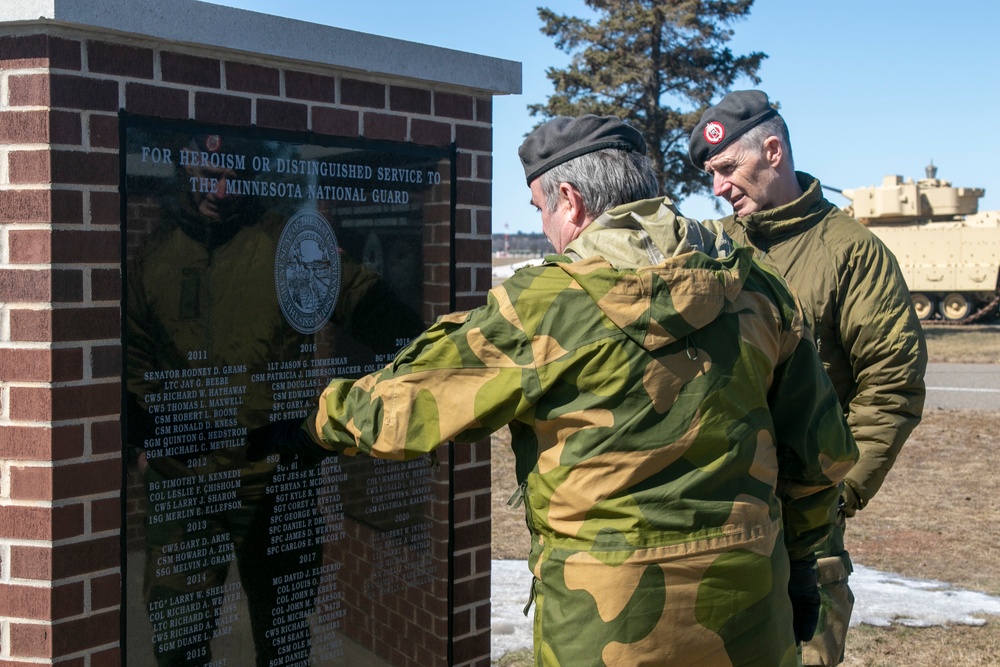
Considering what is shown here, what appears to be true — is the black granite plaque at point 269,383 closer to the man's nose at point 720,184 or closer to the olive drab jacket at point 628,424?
the olive drab jacket at point 628,424

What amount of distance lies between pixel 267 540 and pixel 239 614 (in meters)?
0.19

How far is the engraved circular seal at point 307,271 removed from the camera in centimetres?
272

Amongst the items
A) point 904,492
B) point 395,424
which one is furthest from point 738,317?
point 904,492

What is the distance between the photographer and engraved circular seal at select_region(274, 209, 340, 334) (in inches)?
107

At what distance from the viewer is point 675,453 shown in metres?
1.90

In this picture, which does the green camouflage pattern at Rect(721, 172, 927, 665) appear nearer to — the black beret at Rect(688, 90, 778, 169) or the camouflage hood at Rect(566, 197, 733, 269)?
the black beret at Rect(688, 90, 778, 169)

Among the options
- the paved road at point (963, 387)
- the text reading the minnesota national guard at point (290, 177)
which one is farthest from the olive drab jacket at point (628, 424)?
the paved road at point (963, 387)

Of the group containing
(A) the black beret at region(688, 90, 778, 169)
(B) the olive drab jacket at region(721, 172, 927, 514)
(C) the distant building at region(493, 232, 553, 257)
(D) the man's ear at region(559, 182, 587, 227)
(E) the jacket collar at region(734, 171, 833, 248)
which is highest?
(C) the distant building at region(493, 232, 553, 257)

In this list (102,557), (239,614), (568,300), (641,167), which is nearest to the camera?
(568,300)

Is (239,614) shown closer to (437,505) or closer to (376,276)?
(437,505)

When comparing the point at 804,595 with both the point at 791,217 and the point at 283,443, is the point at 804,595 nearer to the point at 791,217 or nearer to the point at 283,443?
the point at 791,217

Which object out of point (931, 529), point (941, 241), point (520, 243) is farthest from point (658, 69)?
point (520, 243)

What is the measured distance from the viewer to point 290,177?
2.71m

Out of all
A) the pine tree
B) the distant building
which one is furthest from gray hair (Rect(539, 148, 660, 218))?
the distant building
